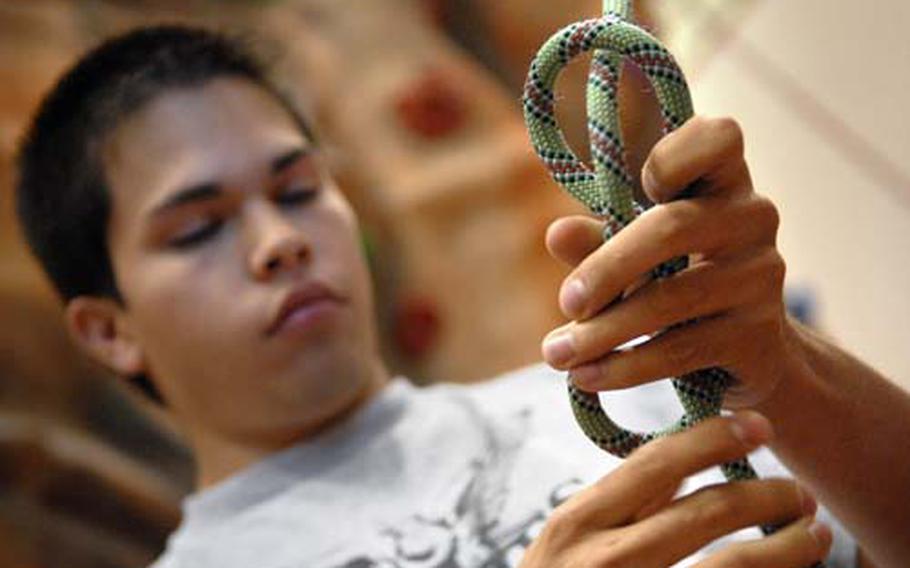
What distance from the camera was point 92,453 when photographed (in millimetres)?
1377

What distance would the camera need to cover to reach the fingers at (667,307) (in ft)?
1.44

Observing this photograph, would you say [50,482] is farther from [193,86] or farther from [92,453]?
[193,86]

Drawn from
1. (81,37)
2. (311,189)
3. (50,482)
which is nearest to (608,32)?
(311,189)

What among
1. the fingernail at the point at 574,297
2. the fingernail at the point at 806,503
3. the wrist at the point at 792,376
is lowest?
the fingernail at the point at 806,503

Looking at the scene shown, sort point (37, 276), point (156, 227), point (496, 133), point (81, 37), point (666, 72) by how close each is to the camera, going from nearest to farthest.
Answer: point (666, 72) < point (156, 227) < point (37, 276) < point (81, 37) < point (496, 133)

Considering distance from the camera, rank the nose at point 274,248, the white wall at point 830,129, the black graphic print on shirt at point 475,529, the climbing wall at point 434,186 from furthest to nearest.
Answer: the climbing wall at point 434,186
the white wall at point 830,129
the nose at point 274,248
the black graphic print on shirt at point 475,529

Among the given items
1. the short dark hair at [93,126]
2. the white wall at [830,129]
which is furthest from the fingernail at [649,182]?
the white wall at [830,129]

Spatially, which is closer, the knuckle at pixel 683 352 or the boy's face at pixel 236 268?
the knuckle at pixel 683 352

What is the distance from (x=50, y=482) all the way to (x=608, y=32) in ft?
3.53

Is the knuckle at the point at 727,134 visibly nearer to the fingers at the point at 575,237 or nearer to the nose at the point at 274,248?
the fingers at the point at 575,237

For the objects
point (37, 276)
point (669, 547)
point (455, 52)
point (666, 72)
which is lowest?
point (669, 547)

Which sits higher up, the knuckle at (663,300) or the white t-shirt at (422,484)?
the white t-shirt at (422,484)

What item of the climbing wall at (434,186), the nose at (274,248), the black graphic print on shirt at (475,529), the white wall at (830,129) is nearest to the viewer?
the black graphic print on shirt at (475,529)

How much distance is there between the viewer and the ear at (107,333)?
0.92 metres
